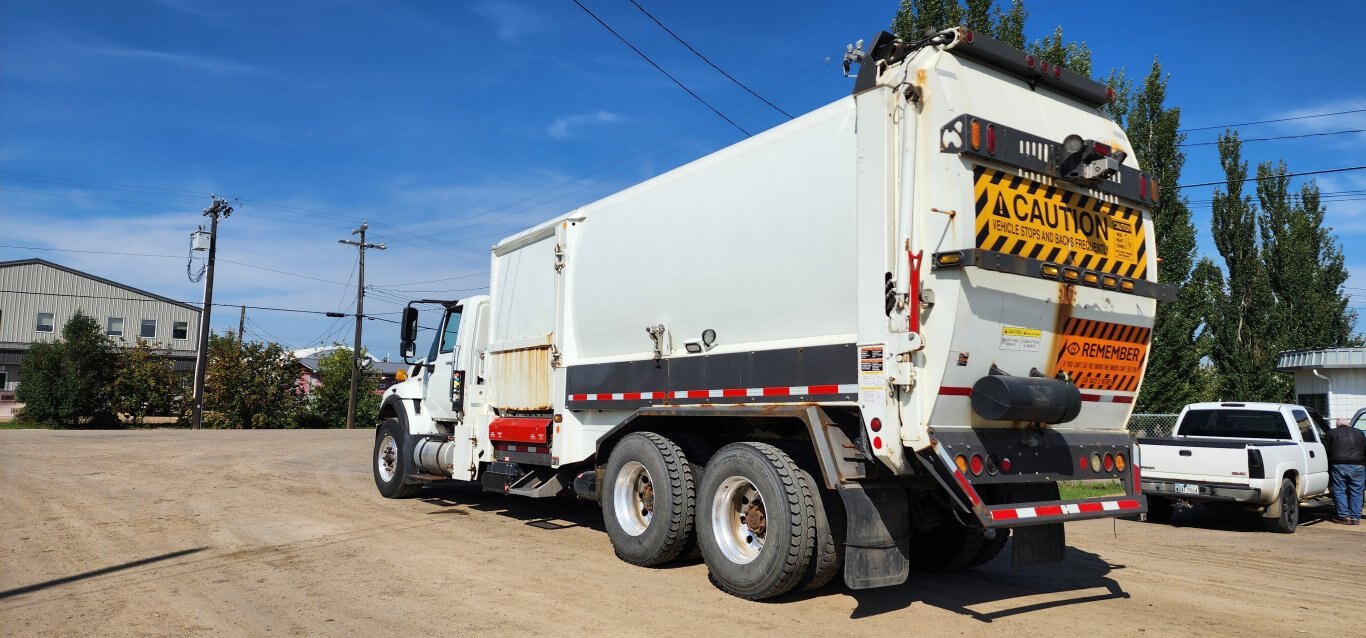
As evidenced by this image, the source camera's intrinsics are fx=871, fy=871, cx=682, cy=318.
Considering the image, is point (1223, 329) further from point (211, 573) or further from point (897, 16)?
point (211, 573)

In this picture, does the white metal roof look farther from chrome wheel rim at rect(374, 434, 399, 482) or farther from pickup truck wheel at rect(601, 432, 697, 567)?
chrome wheel rim at rect(374, 434, 399, 482)

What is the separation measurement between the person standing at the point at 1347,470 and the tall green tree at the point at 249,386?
119 ft

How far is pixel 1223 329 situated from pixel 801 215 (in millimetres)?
26784

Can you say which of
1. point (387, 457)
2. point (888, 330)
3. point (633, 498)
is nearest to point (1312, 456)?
point (888, 330)

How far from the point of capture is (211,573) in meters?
6.89

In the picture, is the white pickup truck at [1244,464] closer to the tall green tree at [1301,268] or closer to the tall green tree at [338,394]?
the tall green tree at [1301,268]

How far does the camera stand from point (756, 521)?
6.17 meters

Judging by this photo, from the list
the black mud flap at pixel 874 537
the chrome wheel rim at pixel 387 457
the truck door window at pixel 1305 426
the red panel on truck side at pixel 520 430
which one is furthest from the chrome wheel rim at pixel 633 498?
the truck door window at pixel 1305 426

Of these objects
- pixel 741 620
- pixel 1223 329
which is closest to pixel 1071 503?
pixel 741 620

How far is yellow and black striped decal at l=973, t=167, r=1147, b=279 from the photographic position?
5543mm

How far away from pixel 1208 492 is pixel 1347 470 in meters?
3.12

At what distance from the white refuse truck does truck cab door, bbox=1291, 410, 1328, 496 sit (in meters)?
7.21

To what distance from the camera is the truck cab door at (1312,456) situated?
37.9ft

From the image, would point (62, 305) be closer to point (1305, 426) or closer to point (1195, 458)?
point (1195, 458)
